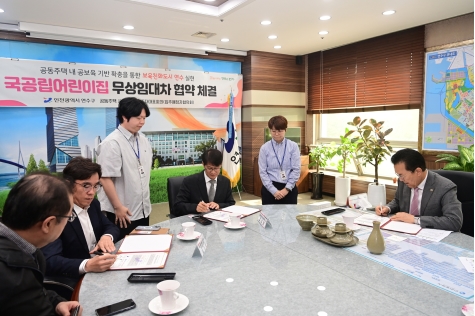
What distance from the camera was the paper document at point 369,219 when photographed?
2.14 meters

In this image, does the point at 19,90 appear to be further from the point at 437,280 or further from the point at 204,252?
the point at 437,280

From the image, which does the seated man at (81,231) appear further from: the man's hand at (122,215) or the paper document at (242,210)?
the paper document at (242,210)

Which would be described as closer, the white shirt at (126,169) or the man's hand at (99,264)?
the man's hand at (99,264)

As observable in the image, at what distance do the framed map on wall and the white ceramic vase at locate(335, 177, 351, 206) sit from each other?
127 cm

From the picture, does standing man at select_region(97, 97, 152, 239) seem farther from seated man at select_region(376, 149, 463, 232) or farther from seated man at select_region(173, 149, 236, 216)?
seated man at select_region(376, 149, 463, 232)

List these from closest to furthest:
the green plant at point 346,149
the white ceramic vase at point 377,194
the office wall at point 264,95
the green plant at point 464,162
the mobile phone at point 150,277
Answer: the mobile phone at point 150,277
the green plant at point 464,162
the white ceramic vase at point 377,194
the green plant at point 346,149
the office wall at point 264,95

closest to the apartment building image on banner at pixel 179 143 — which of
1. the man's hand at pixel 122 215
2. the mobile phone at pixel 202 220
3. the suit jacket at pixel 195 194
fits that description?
the suit jacket at pixel 195 194

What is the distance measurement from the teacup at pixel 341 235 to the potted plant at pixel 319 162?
3946mm

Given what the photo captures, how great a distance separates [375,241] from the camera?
164 cm

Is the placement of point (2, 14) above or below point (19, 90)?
above

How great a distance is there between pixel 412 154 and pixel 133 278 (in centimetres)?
190

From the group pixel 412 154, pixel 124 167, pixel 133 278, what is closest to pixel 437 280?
pixel 412 154

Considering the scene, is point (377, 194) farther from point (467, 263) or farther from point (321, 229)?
point (467, 263)

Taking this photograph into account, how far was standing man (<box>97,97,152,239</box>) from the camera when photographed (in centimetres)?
244
